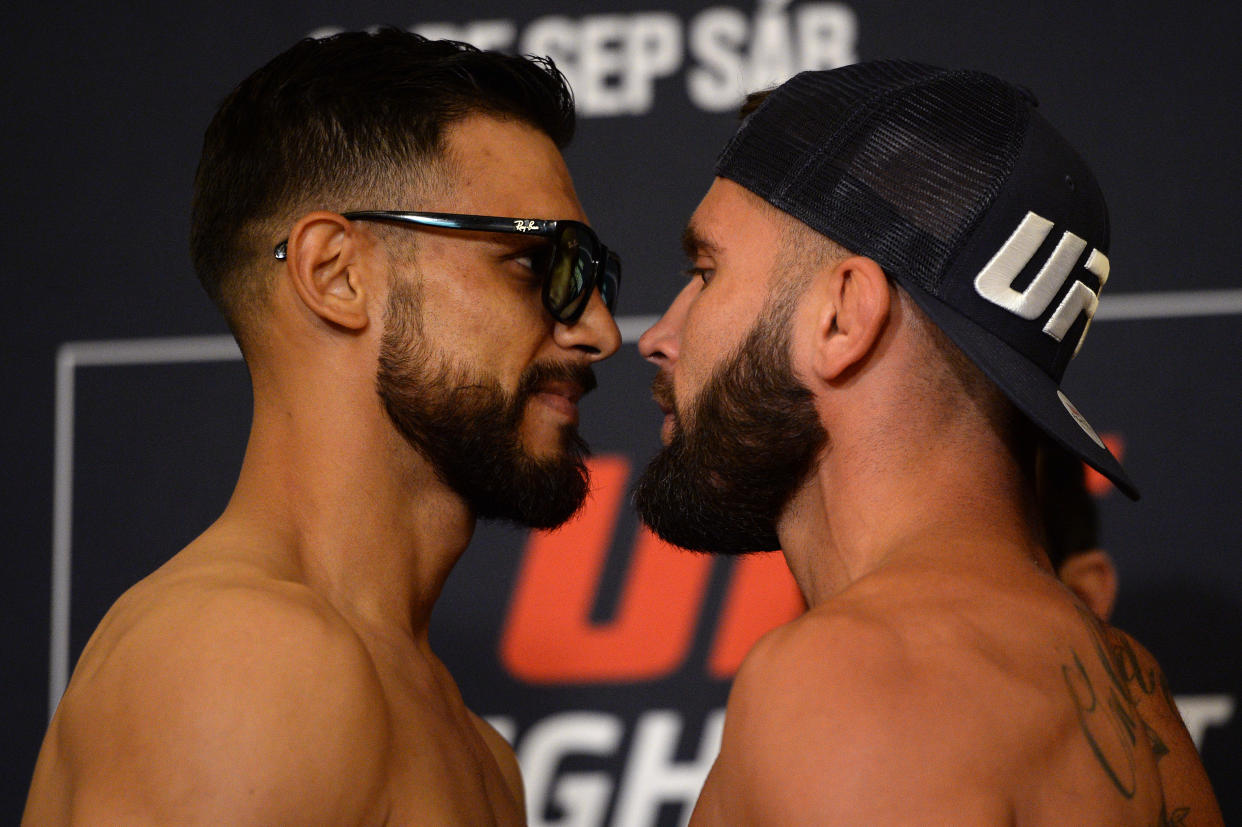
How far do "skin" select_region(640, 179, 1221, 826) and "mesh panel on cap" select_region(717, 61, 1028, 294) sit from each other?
0.14 ft

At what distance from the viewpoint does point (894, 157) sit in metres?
1.31

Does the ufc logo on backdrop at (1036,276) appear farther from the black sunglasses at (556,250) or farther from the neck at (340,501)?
the neck at (340,501)

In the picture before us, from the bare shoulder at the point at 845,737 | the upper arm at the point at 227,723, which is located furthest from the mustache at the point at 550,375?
the bare shoulder at the point at 845,737

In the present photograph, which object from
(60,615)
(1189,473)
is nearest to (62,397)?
(60,615)

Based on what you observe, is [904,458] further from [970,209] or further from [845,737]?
[845,737]

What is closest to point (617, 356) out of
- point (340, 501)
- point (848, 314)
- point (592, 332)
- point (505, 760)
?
point (592, 332)

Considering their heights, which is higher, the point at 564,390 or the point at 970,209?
the point at 970,209

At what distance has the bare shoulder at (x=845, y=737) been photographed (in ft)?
3.11

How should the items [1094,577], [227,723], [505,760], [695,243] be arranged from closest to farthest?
[227,723] < [695,243] < [505,760] < [1094,577]

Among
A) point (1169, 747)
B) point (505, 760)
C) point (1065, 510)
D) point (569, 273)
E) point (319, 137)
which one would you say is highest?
point (319, 137)

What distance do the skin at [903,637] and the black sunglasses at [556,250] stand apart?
16cm

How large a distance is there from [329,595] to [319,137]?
56 cm

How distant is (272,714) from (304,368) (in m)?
0.49

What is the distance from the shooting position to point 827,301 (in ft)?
4.31
